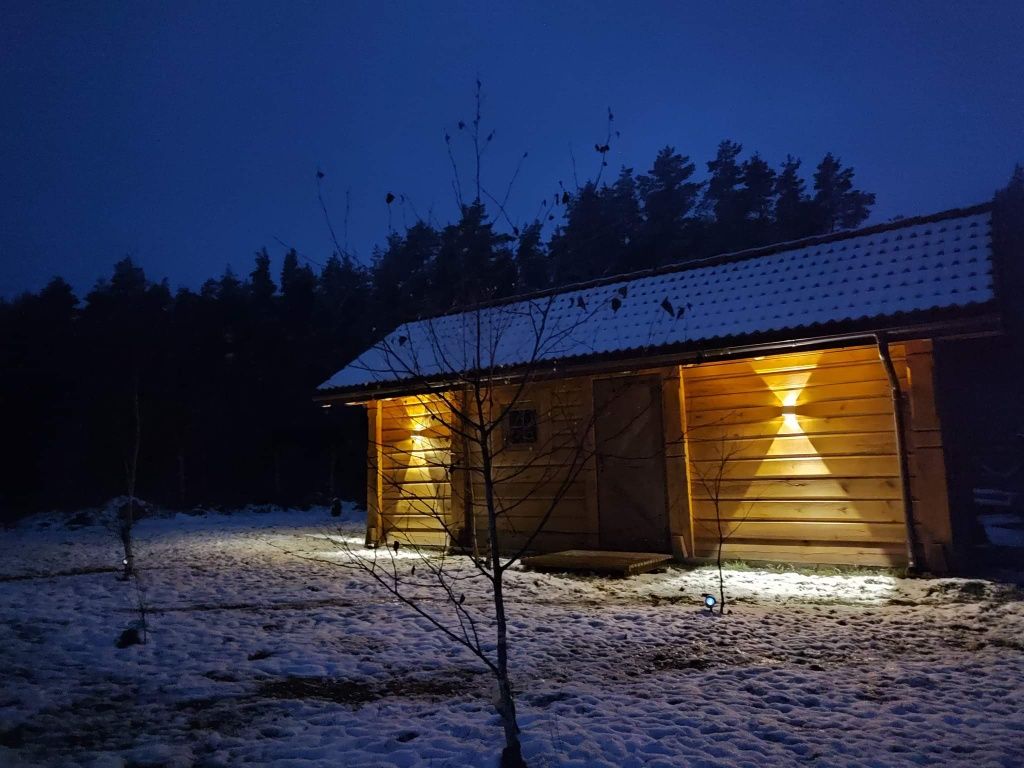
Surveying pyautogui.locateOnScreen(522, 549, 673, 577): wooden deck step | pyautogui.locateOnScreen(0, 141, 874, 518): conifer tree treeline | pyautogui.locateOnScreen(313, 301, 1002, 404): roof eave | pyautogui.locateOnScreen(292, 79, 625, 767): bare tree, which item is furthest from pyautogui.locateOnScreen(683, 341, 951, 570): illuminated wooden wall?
pyautogui.locateOnScreen(0, 141, 874, 518): conifer tree treeline

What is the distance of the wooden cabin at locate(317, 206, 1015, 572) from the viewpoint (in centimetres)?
796

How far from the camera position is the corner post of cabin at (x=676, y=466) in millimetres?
9570

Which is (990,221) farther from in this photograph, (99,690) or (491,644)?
(99,690)

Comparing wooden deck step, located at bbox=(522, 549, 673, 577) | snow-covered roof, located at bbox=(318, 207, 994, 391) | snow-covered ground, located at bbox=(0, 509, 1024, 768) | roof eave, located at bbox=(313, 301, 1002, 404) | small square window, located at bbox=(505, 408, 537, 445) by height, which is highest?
snow-covered roof, located at bbox=(318, 207, 994, 391)

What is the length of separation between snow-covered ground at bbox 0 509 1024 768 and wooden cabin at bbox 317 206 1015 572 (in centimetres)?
90

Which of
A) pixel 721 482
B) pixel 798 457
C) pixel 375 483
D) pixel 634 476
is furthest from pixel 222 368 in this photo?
pixel 798 457

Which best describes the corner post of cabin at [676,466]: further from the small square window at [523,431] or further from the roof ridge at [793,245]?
the small square window at [523,431]

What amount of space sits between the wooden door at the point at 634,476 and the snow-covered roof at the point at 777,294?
0.81m

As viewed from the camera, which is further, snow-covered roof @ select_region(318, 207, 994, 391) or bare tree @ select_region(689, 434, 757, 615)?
bare tree @ select_region(689, 434, 757, 615)

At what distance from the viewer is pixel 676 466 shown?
9648 mm

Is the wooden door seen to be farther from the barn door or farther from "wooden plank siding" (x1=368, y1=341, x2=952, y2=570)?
"wooden plank siding" (x1=368, y1=341, x2=952, y2=570)

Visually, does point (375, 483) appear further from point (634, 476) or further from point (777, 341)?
point (777, 341)

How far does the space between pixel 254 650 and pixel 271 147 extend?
5.92 meters

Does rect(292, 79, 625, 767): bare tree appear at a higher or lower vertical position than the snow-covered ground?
higher
